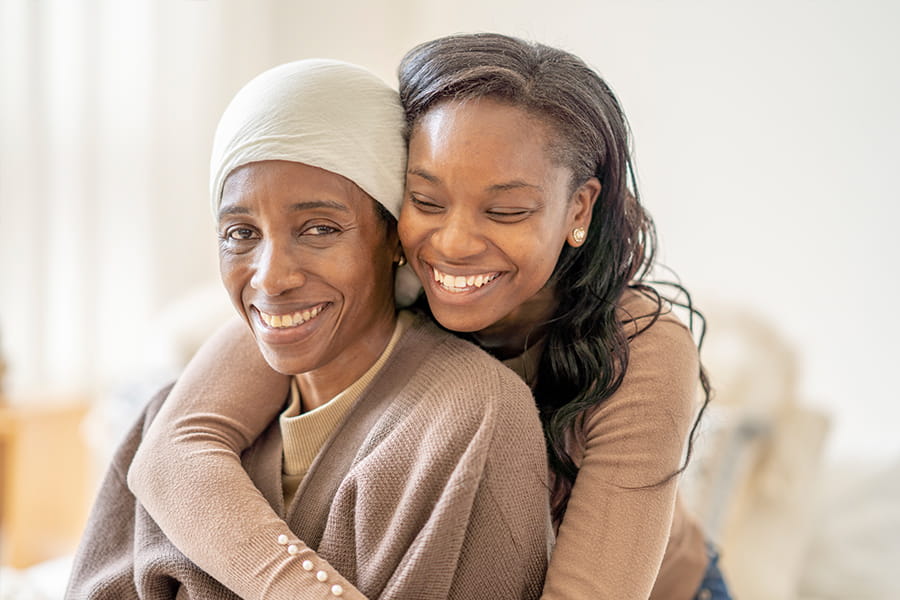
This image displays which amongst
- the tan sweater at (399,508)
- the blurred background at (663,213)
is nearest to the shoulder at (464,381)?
the tan sweater at (399,508)

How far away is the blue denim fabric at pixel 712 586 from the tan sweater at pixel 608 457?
53 centimetres

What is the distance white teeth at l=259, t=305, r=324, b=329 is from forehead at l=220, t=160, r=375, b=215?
0.43 feet

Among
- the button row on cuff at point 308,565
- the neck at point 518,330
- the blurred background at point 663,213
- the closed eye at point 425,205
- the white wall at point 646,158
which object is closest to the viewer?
the button row on cuff at point 308,565

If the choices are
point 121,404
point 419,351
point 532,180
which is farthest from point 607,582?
point 121,404

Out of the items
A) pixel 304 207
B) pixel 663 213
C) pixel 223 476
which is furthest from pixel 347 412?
pixel 663 213

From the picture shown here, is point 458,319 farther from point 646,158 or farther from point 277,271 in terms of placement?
point 646,158

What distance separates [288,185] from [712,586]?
105 centimetres

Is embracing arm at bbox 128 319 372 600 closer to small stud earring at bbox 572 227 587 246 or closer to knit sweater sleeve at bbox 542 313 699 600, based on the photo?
knit sweater sleeve at bbox 542 313 699 600

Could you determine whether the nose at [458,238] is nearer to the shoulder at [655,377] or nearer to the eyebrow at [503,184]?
the eyebrow at [503,184]

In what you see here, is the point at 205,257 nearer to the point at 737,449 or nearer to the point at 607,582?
the point at 737,449

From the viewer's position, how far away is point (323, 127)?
1083 millimetres

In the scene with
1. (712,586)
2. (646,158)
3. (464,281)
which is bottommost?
(712,586)

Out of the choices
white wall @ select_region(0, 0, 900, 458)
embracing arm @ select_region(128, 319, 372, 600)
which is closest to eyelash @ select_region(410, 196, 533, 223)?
embracing arm @ select_region(128, 319, 372, 600)

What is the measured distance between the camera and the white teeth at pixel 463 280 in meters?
1.13
